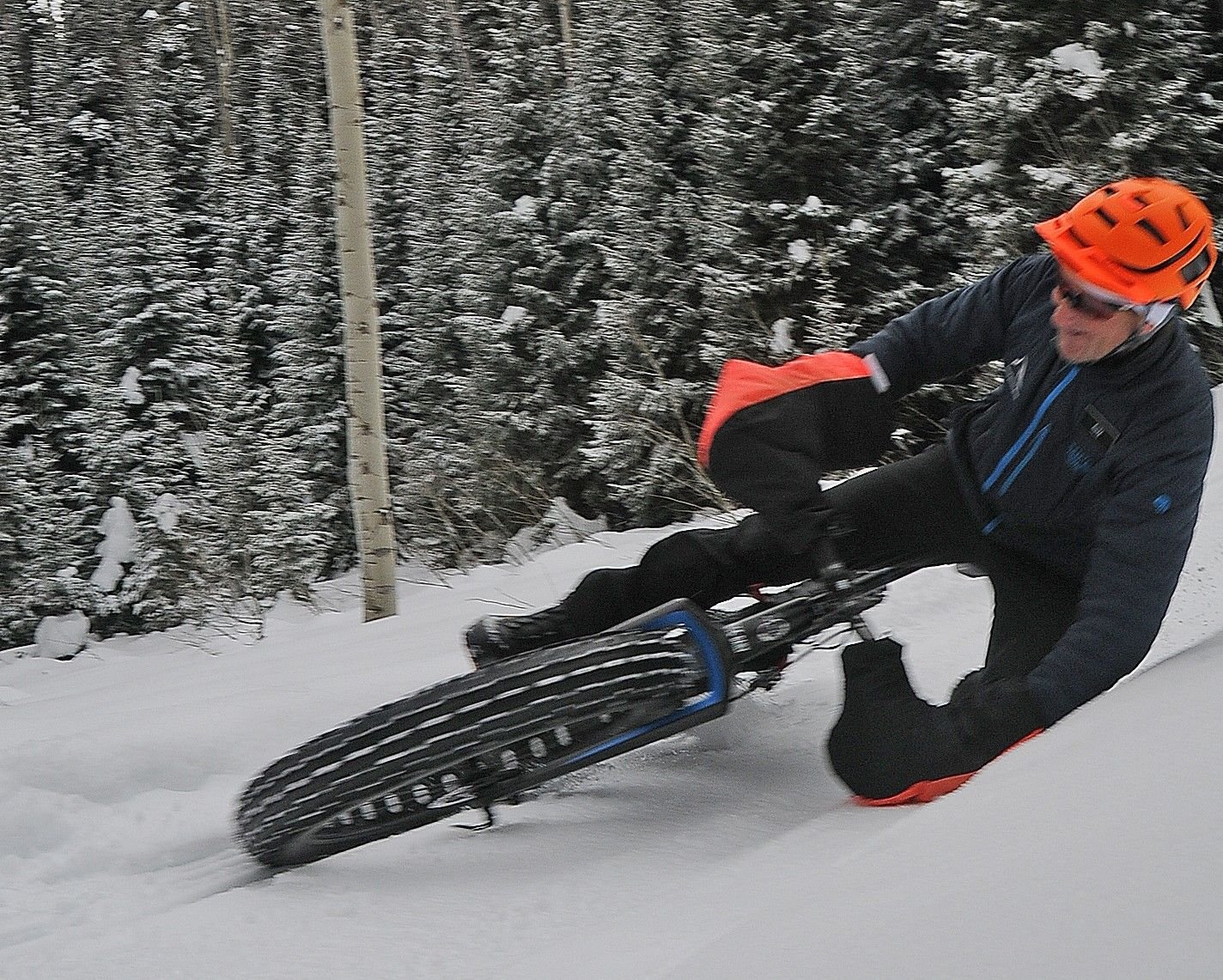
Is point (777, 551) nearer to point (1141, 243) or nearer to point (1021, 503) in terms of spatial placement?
point (1021, 503)

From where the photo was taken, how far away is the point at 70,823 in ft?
7.27

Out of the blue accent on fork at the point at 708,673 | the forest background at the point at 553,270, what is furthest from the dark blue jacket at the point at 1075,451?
the forest background at the point at 553,270

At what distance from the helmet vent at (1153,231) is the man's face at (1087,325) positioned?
0.13 m

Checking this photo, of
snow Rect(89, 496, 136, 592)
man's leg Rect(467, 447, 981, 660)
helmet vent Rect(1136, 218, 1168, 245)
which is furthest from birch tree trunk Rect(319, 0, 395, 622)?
snow Rect(89, 496, 136, 592)

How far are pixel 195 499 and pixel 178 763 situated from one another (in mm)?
15313

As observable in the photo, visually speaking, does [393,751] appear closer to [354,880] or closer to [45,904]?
[354,880]

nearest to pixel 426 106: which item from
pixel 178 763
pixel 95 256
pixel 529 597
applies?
pixel 95 256

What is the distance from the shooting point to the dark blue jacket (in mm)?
1848

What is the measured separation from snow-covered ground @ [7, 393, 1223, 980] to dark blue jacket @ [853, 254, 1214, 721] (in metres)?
0.12

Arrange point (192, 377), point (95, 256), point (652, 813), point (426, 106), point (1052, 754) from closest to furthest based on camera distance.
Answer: point (1052, 754) → point (652, 813) → point (192, 377) → point (95, 256) → point (426, 106)

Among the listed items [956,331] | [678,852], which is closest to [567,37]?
[956,331]

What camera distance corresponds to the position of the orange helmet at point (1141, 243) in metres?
1.86

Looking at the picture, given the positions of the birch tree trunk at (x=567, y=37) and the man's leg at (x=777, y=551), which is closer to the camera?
the man's leg at (x=777, y=551)

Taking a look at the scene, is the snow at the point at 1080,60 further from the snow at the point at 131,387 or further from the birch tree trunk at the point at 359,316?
the snow at the point at 131,387
